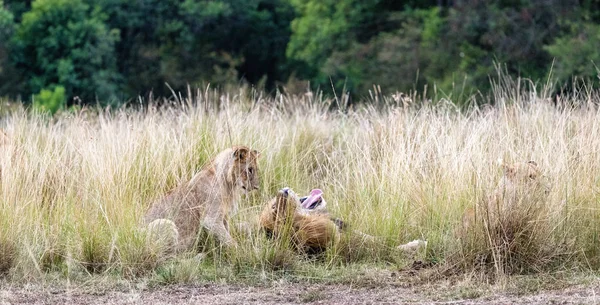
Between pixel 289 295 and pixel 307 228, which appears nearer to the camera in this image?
pixel 289 295

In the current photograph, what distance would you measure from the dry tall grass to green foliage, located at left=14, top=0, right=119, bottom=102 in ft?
77.6

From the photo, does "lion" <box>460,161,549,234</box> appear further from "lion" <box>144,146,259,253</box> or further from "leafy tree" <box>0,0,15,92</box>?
"leafy tree" <box>0,0,15,92</box>

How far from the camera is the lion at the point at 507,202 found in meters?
6.69

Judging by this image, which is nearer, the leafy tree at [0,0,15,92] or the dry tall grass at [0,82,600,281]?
the dry tall grass at [0,82,600,281]

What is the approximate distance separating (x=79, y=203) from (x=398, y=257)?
7.46 feet

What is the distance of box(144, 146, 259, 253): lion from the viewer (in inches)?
294

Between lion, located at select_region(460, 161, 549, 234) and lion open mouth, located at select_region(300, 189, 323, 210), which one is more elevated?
lion, located at select_region(460, 161, 549, 234)

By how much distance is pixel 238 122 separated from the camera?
380 inches

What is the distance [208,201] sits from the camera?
7609mm

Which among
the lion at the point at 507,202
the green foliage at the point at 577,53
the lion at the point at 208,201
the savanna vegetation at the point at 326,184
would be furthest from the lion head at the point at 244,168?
the green foliage at the point at 577,53

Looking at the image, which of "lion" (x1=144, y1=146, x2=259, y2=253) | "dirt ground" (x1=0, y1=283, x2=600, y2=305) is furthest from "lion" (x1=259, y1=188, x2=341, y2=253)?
"dirt ground" (x1=0, y1=283, x2=600, y2=305)

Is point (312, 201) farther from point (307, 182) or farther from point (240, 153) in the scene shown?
point (307, 182)

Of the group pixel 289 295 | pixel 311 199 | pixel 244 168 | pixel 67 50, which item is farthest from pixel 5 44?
pixel 289 295

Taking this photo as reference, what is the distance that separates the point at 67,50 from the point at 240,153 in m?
27.9
